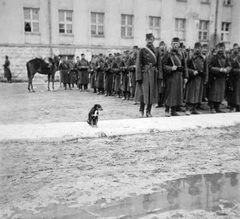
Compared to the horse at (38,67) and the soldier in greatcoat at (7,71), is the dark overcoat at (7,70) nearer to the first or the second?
the soldier in greatcoat at (7,71)

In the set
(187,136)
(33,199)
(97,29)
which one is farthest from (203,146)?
(97,29)

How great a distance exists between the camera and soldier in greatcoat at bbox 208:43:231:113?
906cm

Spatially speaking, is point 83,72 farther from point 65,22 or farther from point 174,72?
point 174,72

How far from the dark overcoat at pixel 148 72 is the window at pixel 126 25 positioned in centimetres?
1473

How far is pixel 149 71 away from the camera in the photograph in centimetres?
775

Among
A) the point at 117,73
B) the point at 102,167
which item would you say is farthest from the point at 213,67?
the point at 102,167

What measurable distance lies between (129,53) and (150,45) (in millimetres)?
5053

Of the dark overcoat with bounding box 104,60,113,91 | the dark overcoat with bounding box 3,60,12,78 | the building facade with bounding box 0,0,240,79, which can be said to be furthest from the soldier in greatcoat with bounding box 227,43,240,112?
the dark overcoat with bounding box 3,60,12,78

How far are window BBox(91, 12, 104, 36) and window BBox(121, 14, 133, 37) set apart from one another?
5.80 ft

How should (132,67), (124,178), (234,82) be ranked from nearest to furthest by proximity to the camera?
(124,178) → (234,82) → (132,67)

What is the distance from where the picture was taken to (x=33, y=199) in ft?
10.1

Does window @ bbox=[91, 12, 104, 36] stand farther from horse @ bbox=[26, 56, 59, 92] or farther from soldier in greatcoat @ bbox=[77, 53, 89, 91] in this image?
horse @ bbox=[26, 56, 59, 92]

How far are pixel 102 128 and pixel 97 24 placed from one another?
18.7 metres

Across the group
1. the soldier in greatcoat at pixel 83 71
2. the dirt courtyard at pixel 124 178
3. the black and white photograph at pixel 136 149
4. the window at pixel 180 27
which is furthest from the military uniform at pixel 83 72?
the dirt courtyard at pixel 124 178
